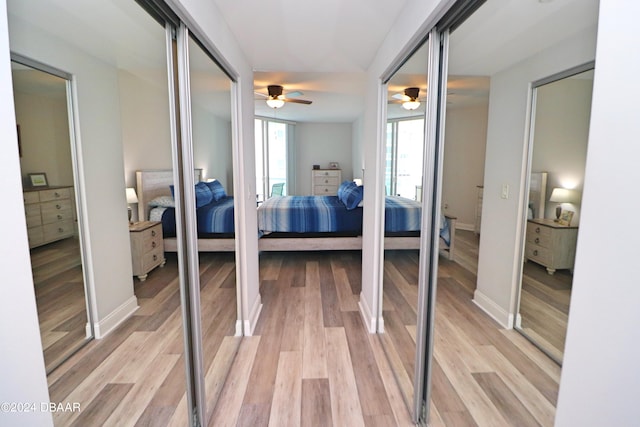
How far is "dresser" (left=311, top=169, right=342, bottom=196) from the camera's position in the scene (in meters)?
8.45

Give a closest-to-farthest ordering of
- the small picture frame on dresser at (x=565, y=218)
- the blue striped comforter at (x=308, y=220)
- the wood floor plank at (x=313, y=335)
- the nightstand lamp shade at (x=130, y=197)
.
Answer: the small picture frame on dresser at (x=565, y=218), the nightstand lamp shade at (x=130, y=197), the wood floor plank at (x=313, y=335), the blue striped comforter at (x=308, y=220)

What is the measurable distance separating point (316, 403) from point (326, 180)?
6.98 m

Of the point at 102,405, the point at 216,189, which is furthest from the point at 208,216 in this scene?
the point at 102,405

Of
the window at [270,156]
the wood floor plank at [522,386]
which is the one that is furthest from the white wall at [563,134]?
the window at [270,156]

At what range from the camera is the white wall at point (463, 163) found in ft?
4.52

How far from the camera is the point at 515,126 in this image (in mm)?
1098

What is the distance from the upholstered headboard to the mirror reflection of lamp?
1.34 meters

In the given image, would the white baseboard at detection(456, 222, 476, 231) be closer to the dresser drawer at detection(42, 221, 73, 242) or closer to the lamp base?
the lamp base

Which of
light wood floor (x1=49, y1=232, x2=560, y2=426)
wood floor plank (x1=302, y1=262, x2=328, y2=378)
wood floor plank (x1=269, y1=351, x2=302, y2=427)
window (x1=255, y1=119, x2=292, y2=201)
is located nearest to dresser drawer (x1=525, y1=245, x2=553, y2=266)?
light wood floor (x1=49, y1=232, x2=560, y2=426)

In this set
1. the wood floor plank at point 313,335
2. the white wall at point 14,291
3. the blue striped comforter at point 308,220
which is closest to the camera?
the white wall at point 14,291

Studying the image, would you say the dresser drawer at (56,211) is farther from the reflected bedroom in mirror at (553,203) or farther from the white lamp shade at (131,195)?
the reflected bedroom in mirror at (553,203)

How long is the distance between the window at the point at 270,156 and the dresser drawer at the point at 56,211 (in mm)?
5860

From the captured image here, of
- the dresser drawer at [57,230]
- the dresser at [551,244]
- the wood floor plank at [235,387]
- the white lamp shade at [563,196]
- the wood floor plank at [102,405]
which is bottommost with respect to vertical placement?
the wood floor plank at [235,387]

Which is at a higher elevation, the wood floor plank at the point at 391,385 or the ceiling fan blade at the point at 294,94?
the ceiling fan blade at the point at 294,94
